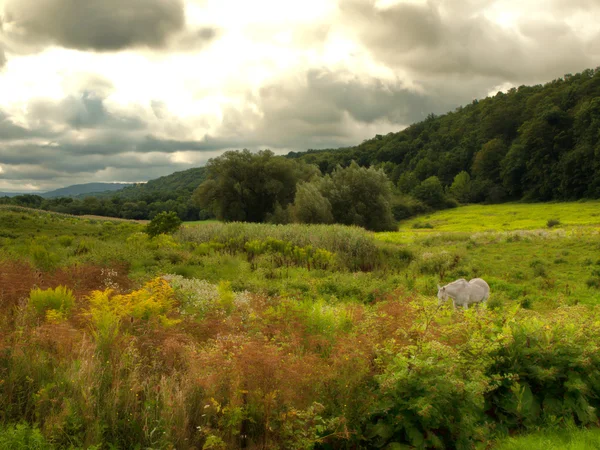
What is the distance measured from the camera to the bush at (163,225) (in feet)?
79.2

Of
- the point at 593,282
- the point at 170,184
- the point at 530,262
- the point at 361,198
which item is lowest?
the point at 593,282

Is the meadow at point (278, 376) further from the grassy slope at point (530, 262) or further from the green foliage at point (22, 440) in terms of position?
the grassy slope at point (530, 262)

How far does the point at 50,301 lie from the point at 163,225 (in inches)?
709

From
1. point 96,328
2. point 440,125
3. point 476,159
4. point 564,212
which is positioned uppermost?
point 440,125

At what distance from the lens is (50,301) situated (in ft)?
22.0

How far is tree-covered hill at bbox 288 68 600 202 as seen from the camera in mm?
61312

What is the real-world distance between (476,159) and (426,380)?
8256cm

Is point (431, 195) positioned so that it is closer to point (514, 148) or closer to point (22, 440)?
point (514, 148)

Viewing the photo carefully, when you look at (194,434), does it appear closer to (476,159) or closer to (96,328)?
(96,328)

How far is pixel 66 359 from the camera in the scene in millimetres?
4418

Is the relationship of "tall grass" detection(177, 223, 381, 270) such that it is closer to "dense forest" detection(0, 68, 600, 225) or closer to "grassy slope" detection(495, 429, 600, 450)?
"grassy slope" detection(495, 429, 600, 450)

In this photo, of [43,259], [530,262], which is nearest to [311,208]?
[530,262]

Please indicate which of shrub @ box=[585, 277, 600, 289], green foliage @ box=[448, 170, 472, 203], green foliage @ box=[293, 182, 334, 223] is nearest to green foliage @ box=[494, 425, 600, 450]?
shrub @ box=[585, 277, 600, 289]

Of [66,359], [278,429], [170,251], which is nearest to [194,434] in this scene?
[278,429]
